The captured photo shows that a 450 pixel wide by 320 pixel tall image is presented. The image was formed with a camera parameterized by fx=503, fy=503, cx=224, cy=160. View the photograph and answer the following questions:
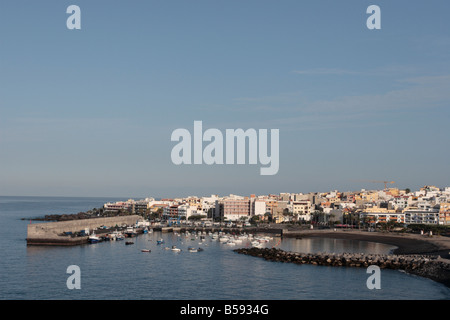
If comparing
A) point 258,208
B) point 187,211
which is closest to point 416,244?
point 258,208

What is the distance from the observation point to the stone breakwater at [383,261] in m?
34.4

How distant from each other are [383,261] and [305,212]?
57250 mm

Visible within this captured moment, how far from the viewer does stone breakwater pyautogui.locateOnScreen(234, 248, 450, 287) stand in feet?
113

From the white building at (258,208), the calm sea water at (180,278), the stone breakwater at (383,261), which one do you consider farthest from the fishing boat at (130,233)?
the white building at (258,208)

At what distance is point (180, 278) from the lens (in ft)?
108

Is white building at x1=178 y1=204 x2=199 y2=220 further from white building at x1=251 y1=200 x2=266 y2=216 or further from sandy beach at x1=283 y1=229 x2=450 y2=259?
sandy beach at x1=283 y1=229 x2=450 y2=259

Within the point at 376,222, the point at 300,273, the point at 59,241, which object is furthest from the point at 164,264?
the point at 376,222

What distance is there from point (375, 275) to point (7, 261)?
27.3 m

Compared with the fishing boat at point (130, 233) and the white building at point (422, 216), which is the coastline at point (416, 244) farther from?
the fishing boat at point (130, 233)

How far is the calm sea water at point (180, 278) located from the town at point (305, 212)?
39570 mm

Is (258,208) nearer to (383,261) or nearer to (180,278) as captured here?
(383,261)

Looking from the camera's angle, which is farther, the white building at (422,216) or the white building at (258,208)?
the white building at (258,208)

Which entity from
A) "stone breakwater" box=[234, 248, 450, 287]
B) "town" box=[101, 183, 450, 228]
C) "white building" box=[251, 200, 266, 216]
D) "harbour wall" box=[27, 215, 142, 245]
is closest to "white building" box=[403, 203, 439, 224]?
"town" box=[101, 183, 450, 228]
